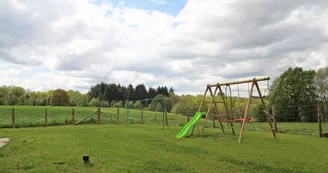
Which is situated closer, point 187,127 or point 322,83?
point 187,127

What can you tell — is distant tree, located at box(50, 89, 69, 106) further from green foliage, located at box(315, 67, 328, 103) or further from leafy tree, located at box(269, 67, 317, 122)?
green foliage, located at box(315, 67, 328, 103)

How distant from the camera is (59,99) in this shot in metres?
76.7

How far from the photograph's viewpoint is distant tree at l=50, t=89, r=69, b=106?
75.9m

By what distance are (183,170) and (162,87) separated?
306 ft

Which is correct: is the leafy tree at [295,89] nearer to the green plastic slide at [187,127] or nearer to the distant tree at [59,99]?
the green plastic slide at [187,127]

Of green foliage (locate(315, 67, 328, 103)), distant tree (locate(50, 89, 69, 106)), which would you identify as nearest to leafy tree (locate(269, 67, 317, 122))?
green foliage (locate(315, 67, 328, 103))

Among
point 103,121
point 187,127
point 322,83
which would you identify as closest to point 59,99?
point 103,121

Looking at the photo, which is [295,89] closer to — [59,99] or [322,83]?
[322,83]

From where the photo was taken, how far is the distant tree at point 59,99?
75938 mm

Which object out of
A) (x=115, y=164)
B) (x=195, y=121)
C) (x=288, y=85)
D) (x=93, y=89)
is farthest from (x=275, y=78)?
(x=93, y=89)

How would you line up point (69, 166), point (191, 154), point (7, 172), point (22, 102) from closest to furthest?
1. point (7, 172)
2. point (69, 166)
3. point (191, 154)
4. point (22, 102)

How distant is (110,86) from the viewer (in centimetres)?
8925

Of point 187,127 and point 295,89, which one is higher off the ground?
point 295,89

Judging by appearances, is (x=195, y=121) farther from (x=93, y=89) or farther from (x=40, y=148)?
(x=93, y=89)
